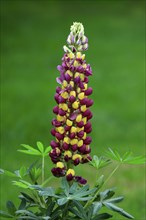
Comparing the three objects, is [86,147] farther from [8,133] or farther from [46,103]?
[46,103]

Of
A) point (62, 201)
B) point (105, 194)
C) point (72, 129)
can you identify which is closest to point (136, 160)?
point (105, 194)

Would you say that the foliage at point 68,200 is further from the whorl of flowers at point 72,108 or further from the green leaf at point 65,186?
the whorl of flowers at point 72,108

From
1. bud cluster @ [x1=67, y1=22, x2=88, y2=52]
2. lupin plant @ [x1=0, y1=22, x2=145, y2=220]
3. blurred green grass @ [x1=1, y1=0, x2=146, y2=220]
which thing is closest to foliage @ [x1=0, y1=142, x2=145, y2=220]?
lupin plant @ [x1=0, y1=22, x2=145, y2=220]

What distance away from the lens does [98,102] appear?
23.4 feet

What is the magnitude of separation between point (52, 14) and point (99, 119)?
5.81 metres

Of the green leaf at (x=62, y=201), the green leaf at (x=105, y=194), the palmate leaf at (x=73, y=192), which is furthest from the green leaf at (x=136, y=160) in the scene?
the green leaf at (x=62, y=201)

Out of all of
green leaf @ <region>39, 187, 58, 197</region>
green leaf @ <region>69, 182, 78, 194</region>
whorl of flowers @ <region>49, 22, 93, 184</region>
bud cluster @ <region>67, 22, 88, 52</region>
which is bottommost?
green leaf @ <region>39, 187, 58, 197</region>

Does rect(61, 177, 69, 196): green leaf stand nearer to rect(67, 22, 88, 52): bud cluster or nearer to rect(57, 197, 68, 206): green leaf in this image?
rect(57, 197, 68, 206): green leaf

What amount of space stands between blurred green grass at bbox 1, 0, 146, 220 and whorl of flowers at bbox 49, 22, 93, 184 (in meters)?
1.48

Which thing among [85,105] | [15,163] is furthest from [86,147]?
[15,163]

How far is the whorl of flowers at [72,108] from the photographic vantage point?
2703 millimetres

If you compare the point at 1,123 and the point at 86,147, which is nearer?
the point at 86,147

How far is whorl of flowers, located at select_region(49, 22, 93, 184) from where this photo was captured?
8.87ft

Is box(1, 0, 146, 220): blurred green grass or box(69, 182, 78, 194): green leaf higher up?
box(1, 0, 146, 220): blurred green grass
